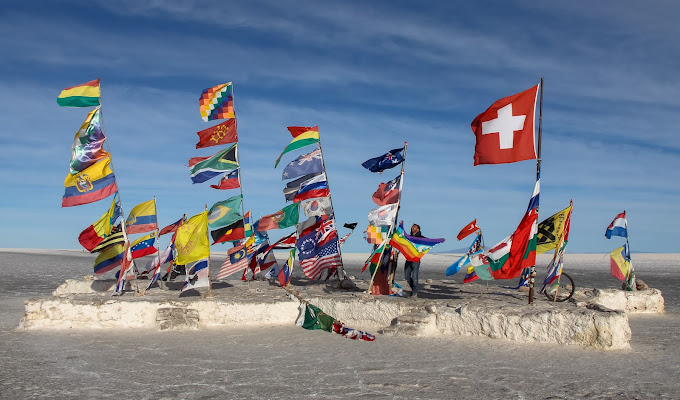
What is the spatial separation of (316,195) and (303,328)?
13.2ft

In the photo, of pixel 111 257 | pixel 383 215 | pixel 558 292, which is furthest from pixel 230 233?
pixel 558 292

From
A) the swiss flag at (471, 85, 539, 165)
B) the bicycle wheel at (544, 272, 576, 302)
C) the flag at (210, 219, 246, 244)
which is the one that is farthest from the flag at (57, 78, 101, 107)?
the bicycle wheel at (544, 272, 576, 302)

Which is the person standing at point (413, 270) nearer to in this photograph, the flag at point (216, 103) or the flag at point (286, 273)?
the flag at point (286, 273)

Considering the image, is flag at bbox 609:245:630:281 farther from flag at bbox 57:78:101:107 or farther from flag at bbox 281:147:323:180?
flag at bbox 57:78:101:107

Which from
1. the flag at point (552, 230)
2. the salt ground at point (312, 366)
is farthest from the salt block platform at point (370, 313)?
the flag at point (552, 230)

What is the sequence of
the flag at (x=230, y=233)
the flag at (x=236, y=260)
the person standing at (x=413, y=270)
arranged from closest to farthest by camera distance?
the person standing at (x=413, y=270), the flag at (x=230, y=233), the flag at (x=236, y=260)

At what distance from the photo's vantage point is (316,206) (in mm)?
15211

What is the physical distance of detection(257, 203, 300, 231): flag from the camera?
50.3 feet

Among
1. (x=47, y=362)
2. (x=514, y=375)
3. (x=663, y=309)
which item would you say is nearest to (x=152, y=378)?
(x=47, y=362)

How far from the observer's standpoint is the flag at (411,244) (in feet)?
41.7

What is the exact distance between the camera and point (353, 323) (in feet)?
41.5

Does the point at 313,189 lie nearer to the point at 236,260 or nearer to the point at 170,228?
the point at 236,260

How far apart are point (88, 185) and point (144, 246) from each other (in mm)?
2091

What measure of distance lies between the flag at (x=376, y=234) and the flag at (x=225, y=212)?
3.38 m
